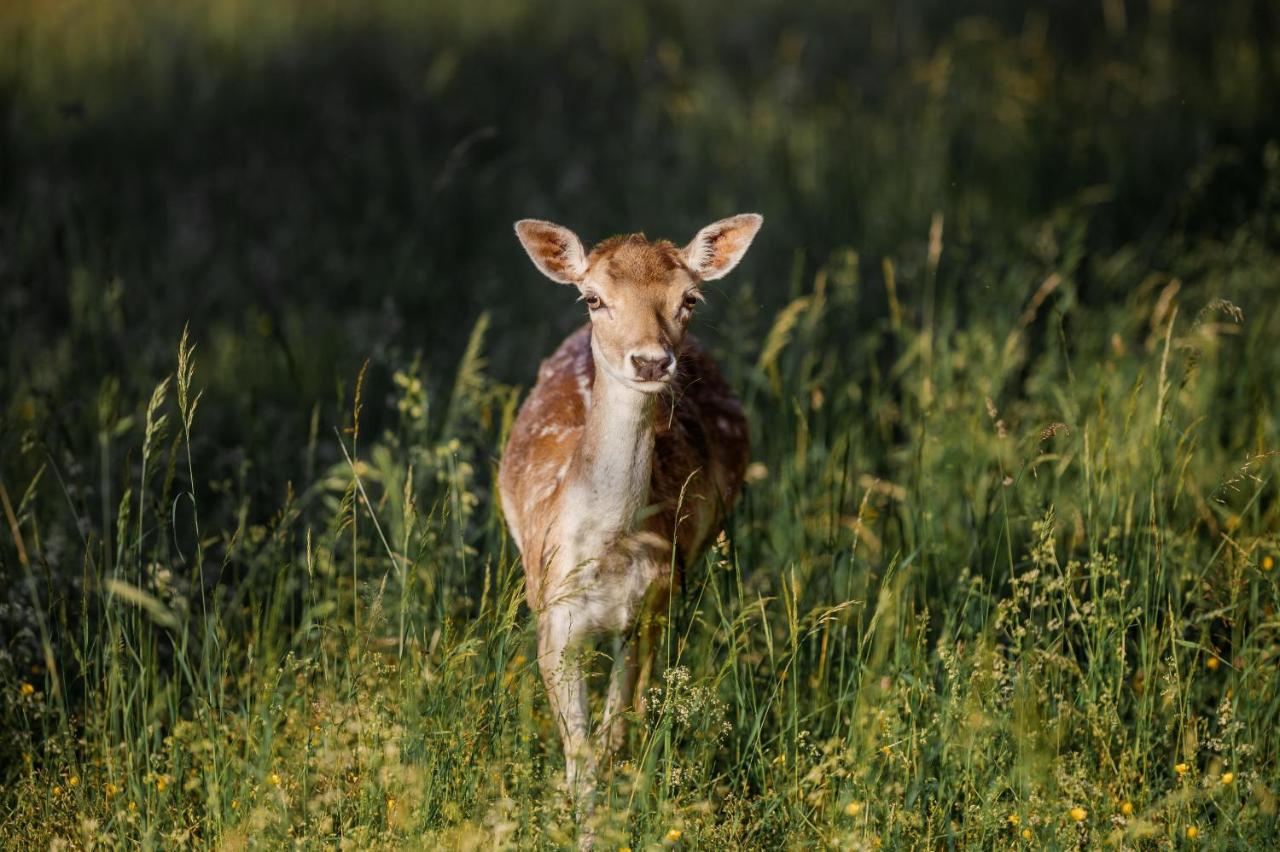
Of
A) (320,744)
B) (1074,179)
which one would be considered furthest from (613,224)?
(320,744)

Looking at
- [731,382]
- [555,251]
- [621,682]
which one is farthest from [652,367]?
[731,382]

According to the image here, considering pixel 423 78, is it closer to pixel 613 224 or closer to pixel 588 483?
pixel 613 224

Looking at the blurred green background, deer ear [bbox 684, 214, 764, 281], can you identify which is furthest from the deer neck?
the blurred green background

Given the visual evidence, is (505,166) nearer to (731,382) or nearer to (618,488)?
(731,382)

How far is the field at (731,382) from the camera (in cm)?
334

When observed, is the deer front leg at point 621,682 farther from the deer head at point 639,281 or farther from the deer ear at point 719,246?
the deer ear at point 719,246

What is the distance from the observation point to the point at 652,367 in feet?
11.7

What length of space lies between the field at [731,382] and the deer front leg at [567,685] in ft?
0.28

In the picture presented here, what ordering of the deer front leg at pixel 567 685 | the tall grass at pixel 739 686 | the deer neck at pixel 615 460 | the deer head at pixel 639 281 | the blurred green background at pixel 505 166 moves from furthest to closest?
the blurred green background at pixel 505 166 → the deer neck at pixel 615 460 → the deer head at pixel 639 281 → the deer front leg at pixel 567 685 → the tall grass at pixel 739 686

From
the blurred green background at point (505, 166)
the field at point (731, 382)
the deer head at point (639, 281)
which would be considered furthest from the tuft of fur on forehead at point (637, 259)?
the blurred green background at point (505, 166)

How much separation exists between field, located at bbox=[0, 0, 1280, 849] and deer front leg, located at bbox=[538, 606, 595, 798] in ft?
0.28

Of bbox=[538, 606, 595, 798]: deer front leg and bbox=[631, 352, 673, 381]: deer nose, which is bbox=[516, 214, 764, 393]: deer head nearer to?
bbox=[631, 352, 673, 381]: deer nose

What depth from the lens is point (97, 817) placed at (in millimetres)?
3271

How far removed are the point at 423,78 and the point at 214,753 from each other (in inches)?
274
